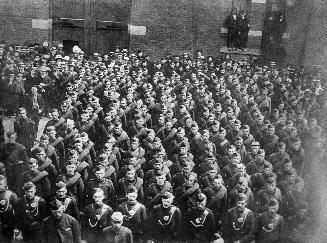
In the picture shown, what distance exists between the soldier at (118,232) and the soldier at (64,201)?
0.76 meters

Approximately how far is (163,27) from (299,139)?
12.0 m

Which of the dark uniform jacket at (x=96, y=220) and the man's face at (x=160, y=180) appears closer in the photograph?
the dark uniform jacket at (x=96, y=220)

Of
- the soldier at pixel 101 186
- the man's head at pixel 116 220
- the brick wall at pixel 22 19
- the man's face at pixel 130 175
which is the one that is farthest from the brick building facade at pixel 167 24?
the man's head at pixel 116 220

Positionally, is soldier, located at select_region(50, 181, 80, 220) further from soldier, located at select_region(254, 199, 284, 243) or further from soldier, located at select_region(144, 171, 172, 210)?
soldier, located at select_region(254, 199, 284, 243)

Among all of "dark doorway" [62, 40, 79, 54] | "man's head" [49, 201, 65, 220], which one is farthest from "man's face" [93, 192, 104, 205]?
"dark doorway" [62, 40, 79, 54]

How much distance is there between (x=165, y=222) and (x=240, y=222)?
111 cm

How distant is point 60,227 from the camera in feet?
20.9

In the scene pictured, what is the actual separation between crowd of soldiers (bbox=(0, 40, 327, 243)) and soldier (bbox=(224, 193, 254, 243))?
0.02m

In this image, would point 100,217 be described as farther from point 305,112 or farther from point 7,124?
point 305,112

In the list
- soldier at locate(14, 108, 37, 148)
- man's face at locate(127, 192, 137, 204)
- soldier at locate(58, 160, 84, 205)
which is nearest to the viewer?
man's face at locate(127, 192, 137, 204)

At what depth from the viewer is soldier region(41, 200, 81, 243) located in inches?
251

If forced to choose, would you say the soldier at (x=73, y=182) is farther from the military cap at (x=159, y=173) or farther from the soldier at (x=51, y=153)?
the military cap at (x=159, y=173)

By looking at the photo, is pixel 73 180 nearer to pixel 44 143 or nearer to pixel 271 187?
pixel 44 143

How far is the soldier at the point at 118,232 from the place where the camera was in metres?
6.15
